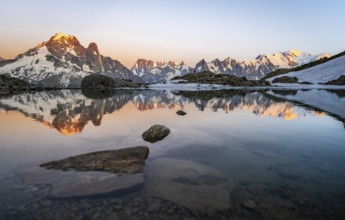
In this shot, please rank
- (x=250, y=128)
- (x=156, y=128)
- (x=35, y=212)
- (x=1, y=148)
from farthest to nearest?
(x=250, y=128)
(x=156, y=128)
(x=1, y=148)
(x=35, y=212)

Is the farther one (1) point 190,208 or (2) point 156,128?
(2) point 156,128

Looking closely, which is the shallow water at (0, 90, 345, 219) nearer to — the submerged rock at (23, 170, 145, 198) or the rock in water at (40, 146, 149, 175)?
the submerged rock at (23, 170, 145, 198)

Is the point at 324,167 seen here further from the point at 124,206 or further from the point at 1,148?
the point at 1,148

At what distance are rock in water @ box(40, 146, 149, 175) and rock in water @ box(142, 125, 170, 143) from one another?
14.2 feet

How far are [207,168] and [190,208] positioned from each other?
3.66 m

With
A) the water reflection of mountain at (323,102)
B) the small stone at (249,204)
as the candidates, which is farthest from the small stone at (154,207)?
the water reflection of mountain at (323,102)

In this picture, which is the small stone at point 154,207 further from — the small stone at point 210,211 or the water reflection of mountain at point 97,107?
the water reflection of mountain at point 97,107

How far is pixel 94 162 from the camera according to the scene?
12195 mm

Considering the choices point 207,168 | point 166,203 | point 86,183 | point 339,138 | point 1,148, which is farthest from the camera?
point 339,138

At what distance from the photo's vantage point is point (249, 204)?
28.2 feet

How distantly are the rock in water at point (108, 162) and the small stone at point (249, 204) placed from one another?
15.4 feet

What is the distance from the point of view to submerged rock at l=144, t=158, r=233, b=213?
875cm

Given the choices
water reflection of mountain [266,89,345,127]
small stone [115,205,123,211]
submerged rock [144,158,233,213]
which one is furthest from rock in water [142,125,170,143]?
water reflection of mountain [266,89,345,127]

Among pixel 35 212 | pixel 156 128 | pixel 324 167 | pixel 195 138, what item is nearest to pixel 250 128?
pixel 195 138
